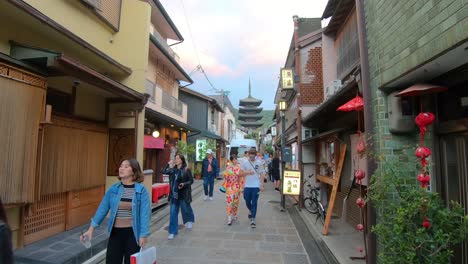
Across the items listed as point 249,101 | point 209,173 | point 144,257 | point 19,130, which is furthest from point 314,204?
point 249,101

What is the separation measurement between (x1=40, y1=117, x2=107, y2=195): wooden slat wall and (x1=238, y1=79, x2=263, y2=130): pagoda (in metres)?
48.0

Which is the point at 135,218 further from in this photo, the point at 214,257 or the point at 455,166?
the point at 455,166

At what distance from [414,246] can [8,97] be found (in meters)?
5.78

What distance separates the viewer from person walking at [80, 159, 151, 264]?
3898mm

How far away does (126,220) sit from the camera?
394 centimetres

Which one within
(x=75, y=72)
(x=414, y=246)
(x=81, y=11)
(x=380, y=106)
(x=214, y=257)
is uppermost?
(x=81, y=11)

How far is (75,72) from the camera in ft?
17.8

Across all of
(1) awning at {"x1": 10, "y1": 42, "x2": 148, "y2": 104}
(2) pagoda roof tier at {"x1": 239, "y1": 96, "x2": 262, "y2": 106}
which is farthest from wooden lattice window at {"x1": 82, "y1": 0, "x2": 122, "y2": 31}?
Answer: (2) pagoda roof tier at {"x1": 239, "y1": 96, "x2": 262, "y2": 106}

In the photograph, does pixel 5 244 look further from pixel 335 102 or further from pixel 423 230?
pixel 335 102

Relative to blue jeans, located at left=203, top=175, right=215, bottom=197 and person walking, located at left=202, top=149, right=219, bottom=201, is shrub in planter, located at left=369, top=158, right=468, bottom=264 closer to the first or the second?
person walking, located at left=202, top=149, right=219, bottom=201

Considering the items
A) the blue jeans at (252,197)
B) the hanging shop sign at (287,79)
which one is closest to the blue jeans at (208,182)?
the blue jeans at (252,197)

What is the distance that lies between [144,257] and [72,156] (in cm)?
434

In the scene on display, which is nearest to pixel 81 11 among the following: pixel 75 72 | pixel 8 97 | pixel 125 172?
pixel 75 72

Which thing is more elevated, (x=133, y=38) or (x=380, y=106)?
(x=133, y=38)
